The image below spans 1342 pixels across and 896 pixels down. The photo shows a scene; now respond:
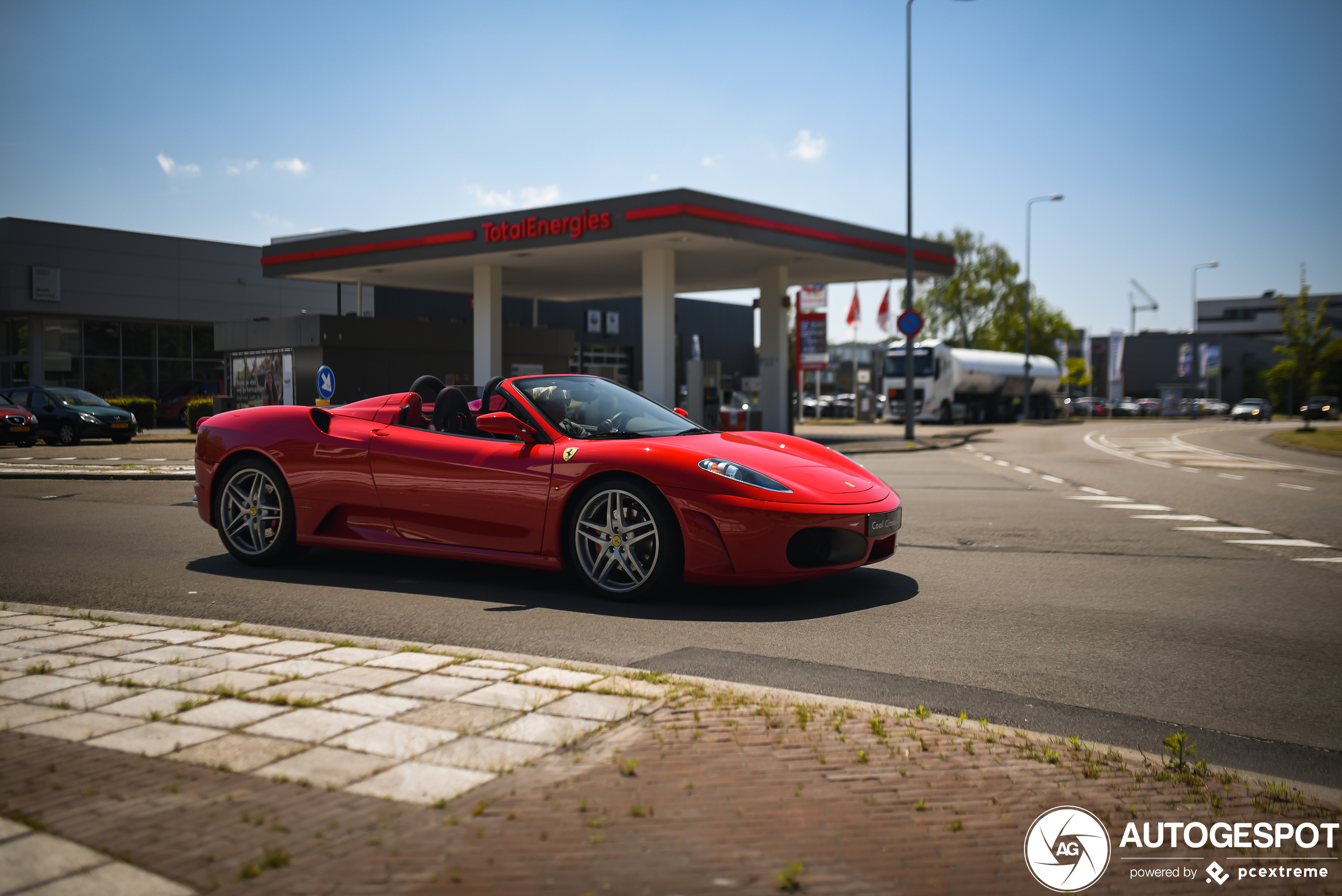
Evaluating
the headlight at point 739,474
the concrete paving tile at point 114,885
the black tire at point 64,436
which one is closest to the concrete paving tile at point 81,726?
the concrete paving tile at point 114,885

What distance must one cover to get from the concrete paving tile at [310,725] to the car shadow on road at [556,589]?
6.77ft

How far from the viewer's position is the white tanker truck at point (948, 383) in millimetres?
45406

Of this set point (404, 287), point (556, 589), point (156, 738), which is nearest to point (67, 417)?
point (404, 287)

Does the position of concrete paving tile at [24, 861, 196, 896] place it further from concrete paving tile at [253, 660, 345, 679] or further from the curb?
concrete paving tile at [253, 660, 345, 679]

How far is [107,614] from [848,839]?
161 inches

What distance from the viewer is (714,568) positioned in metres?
5.32

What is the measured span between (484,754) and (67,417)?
25.2m

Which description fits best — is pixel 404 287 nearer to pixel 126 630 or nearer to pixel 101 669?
pixel 126 630

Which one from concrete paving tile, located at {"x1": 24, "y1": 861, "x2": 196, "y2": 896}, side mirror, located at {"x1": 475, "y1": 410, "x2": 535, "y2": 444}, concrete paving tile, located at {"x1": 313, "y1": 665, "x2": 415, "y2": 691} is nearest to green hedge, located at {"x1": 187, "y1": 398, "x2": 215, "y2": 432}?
side mirror, located at {"x1": 475, "y1": 410, "x2": 535, "y2": 444}

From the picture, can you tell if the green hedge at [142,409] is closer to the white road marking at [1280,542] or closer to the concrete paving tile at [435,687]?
the white road marking at [1280,542]

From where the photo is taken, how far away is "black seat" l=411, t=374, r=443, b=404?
6641 mm

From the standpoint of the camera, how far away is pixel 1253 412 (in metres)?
69.2

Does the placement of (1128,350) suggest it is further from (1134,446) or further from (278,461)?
(278,461)

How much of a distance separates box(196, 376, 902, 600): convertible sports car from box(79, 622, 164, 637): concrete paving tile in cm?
175
